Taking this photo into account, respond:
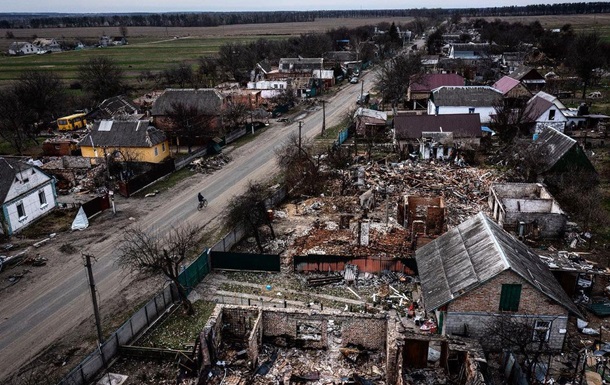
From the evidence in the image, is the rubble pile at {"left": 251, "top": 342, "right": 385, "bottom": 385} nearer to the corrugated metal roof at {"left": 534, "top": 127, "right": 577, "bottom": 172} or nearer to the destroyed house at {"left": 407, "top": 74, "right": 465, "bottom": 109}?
the corrugated metal roof at {"left": 534, "top": 127, "right": 577, "bottom": 172}

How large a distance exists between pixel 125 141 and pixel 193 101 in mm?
11711

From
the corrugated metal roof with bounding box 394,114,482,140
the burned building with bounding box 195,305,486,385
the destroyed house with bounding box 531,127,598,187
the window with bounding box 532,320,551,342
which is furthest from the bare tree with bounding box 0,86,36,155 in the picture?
the destroyed house with bounding box 531,127,598,187

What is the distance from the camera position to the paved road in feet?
72.2

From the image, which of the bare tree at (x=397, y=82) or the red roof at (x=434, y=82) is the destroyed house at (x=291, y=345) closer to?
the bare tree at (x=397, y=82)

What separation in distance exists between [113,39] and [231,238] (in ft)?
635

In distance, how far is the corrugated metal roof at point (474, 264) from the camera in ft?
65.9

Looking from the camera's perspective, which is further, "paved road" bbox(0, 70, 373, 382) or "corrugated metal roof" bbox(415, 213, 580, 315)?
"paved road" bbox(0, 70, 373, 382)

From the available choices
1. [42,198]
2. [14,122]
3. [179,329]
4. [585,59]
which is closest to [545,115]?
[585,59]

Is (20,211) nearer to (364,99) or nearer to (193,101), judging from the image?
(193,101)

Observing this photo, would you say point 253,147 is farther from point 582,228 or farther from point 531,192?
point 582,228

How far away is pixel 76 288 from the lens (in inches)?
1024

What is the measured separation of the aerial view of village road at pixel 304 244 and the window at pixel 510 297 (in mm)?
93

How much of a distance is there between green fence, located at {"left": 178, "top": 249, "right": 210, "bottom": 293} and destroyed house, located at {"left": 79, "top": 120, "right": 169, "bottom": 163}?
2158 centimetres

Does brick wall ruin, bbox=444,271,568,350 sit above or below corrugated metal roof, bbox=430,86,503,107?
below
